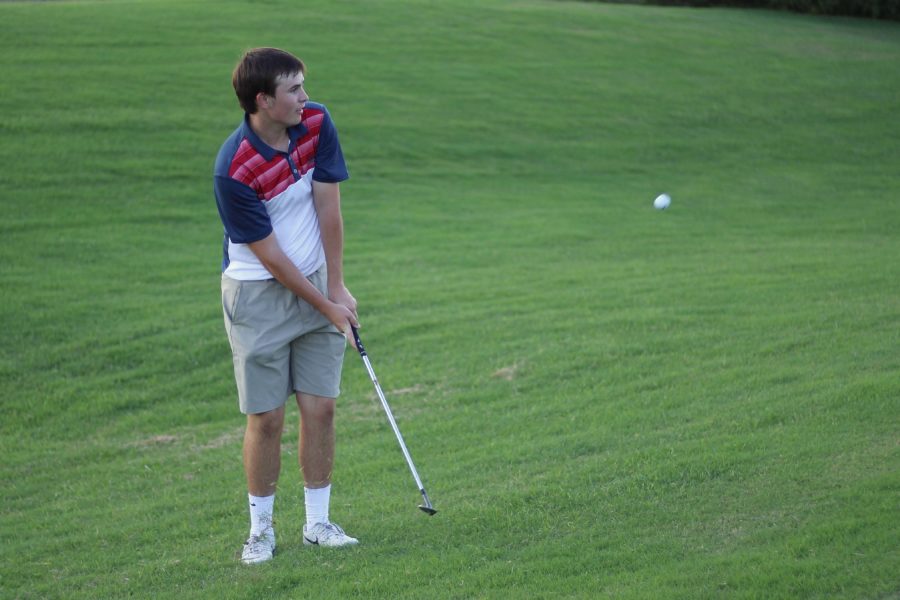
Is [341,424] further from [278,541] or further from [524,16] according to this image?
[524,16]

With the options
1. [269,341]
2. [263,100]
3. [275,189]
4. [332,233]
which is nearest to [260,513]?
[269,341]

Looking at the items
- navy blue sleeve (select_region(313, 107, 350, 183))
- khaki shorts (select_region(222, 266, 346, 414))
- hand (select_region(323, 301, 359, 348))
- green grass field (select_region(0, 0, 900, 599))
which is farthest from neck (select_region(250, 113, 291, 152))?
green grass field (select_region(0, 0, 900, 599))

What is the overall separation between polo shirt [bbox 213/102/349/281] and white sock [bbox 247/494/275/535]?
1.12 m

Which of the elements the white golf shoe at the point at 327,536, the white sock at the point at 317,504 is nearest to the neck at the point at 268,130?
the white sock at the point at 317,504

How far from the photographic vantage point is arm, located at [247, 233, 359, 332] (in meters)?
4.88

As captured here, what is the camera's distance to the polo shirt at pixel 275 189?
4.82 m

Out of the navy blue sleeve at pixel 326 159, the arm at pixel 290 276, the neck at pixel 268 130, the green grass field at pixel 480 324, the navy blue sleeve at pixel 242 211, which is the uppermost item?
the neck at pixel 268 130

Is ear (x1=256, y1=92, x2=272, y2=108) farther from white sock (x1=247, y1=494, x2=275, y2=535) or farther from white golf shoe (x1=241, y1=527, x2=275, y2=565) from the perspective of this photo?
white golf shoe (x1=241, y1=527, x2=275, y2=565)

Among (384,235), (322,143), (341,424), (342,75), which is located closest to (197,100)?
(342,75)

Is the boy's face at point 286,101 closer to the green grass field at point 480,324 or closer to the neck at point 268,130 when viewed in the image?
the neck at point 268,130

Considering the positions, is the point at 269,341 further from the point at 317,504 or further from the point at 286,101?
the point at 286,101

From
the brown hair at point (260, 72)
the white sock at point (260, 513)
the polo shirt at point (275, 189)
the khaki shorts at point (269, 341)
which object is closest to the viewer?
the brown hair at point (260, 72)

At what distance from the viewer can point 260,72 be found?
15.5 feet

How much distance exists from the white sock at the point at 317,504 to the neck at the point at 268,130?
1718 mm
